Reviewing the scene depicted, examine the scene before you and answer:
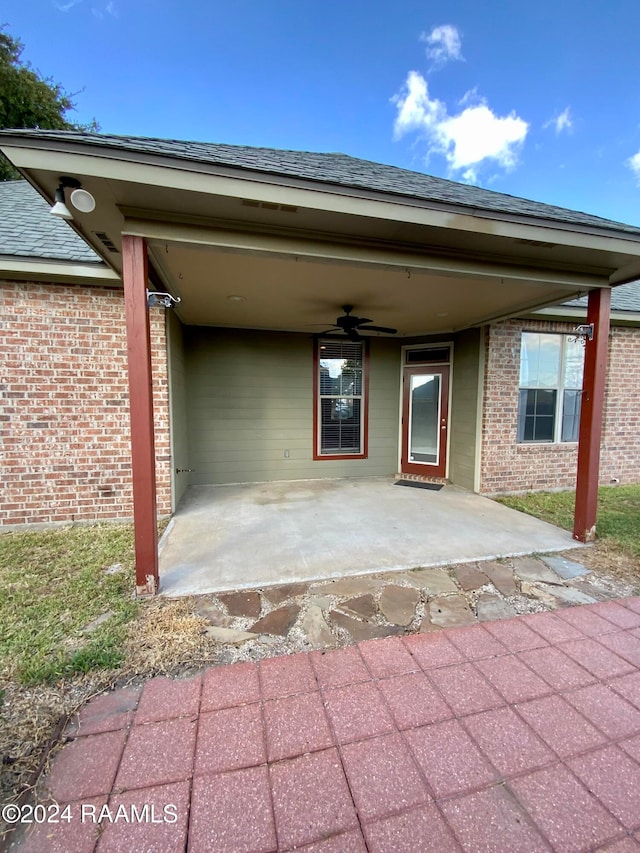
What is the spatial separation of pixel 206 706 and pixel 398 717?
0.85 m

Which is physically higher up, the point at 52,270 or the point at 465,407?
the point at 52,270

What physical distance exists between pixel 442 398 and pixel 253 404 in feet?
10.1

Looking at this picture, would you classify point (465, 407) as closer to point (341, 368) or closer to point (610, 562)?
point (341, 368)

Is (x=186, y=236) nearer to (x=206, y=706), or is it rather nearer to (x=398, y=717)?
(x=206, y=706)

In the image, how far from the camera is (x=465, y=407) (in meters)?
5.75

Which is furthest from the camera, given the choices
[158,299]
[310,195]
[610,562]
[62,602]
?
[610,562]

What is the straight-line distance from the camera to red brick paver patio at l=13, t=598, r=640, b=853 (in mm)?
1186

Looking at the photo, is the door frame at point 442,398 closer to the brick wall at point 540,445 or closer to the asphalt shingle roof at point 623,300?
the brick wall at point 540,445

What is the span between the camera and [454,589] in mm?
2734

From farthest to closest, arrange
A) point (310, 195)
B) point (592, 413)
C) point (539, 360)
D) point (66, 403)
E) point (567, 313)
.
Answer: point (539, 360) < point (567, 313) < point (66, 403) < point (592, 413) < point (310, 195)

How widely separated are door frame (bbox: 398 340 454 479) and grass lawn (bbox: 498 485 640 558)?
48.2 inches

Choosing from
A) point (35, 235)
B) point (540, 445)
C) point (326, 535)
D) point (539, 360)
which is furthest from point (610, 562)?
point (35, 235)

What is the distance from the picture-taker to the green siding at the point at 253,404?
19.0ft

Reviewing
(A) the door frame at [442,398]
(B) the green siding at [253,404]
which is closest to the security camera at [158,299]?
(B) the green siding at [253,404]
